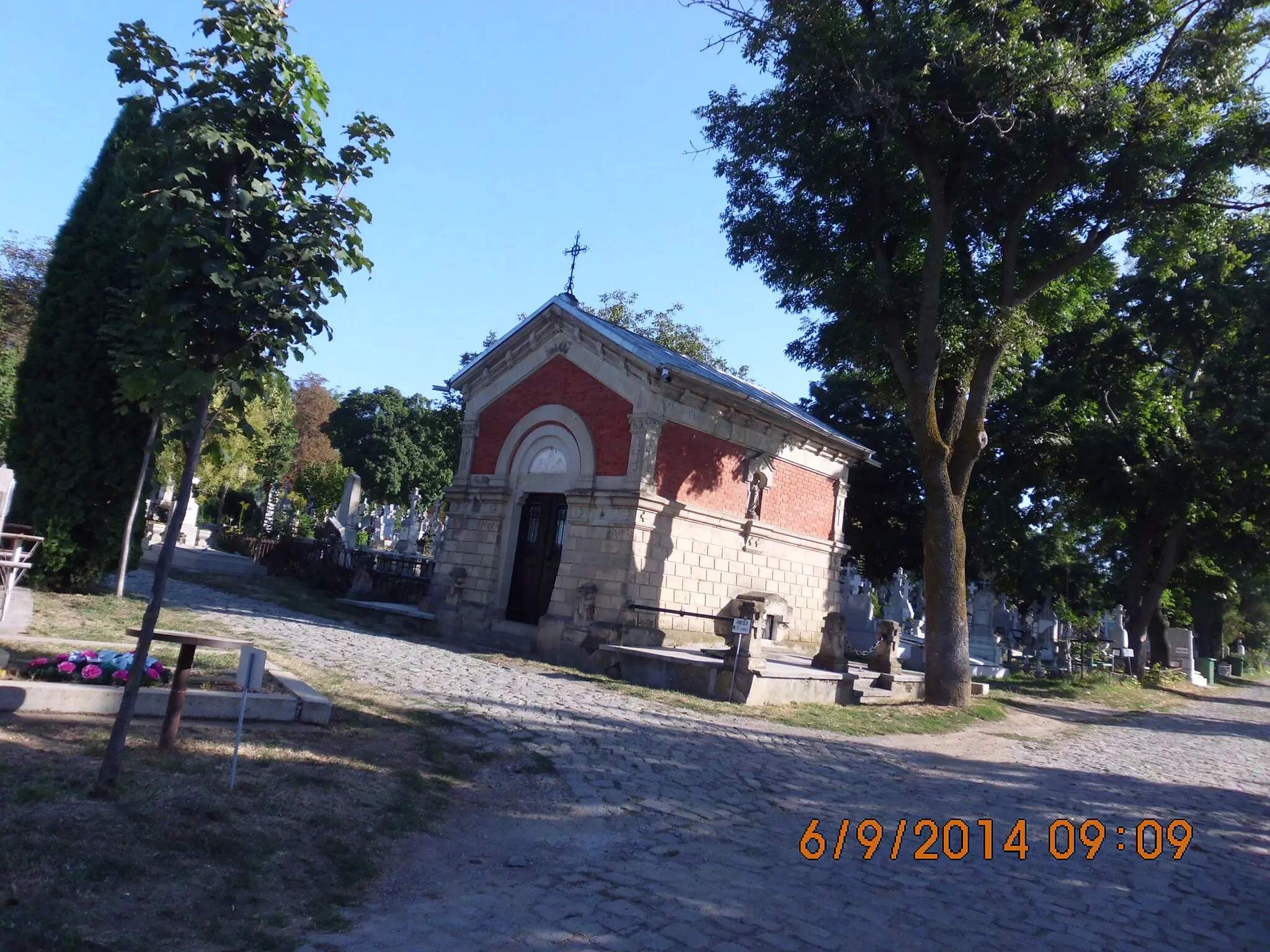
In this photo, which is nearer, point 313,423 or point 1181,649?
point 1181,649

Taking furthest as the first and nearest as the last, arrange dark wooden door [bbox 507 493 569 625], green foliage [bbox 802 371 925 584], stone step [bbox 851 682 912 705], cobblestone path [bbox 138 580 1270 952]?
green foliage [bbox 802 371 925 584] → dark wooden door [bbox 507 493 569 625] → stone step [bbox 851 682 912 705] → cobblestone path [bbox 138 580 1270 952]

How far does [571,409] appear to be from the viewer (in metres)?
17.0

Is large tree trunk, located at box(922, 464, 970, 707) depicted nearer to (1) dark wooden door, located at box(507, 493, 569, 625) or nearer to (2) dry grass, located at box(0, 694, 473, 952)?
(1) dark wooden door, located at box(507, 493, 569, 625)

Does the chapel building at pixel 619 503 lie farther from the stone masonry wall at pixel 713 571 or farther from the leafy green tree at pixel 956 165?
the leafy green tree at pixel 956 165

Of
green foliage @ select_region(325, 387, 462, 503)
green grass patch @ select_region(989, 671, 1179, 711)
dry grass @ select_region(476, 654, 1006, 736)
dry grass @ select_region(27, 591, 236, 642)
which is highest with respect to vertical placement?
green foliage @ select_region(325, 387, 462, 503)

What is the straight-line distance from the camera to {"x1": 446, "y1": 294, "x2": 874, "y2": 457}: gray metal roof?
15883mm

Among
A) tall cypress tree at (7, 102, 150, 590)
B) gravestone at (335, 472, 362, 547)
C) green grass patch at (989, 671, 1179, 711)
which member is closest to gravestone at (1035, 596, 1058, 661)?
green grass patch at (989, 671, 1179, 711)

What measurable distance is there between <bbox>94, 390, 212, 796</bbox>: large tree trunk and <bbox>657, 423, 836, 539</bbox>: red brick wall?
10.8m

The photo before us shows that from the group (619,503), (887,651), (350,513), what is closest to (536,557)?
(619,503)

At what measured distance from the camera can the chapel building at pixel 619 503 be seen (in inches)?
605

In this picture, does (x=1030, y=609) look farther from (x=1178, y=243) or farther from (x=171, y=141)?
(x=171, y=141)

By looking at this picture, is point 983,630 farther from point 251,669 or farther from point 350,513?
point 251,669

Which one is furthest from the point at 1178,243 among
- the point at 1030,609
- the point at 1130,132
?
the point at 1030,609

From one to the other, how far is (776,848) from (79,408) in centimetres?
1301
